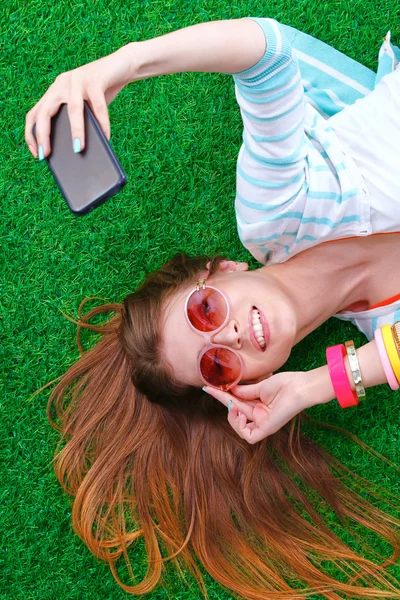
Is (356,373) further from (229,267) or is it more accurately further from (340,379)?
(229,267)

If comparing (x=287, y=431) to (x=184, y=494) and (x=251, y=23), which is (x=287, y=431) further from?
(x=251, y=23)

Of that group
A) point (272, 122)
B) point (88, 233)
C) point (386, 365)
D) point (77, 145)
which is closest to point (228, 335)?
point (386, 365)

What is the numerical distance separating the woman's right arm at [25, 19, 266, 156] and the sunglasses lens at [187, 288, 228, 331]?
0.71 meters

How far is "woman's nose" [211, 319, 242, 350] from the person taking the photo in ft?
6.70

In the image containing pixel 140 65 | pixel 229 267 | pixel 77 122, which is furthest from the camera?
pixel 229 267

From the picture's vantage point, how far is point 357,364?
2064mm

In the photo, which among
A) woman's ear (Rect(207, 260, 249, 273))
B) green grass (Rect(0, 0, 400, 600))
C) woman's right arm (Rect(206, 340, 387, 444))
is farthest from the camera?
green grass (Rect(0, 0, 400, 600))

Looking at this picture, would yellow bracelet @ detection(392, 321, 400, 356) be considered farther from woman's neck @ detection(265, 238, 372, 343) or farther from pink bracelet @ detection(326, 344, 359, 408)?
woman's neck @ detection(265, 238, 372, 343)

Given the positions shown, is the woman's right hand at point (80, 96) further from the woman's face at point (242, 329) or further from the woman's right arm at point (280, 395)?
the woman's right arm at point (280, 395)

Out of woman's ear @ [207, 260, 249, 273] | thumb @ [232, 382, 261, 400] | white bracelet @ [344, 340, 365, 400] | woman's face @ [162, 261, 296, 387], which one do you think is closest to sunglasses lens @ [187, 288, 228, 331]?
woman's face @ [162, 261, 296, 387]

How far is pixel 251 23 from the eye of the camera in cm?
186

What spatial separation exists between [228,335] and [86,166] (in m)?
0.77

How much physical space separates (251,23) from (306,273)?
915 mm

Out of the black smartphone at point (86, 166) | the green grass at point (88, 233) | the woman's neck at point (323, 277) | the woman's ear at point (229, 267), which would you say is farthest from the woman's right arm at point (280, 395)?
the black smartphone at point (86, 166)
